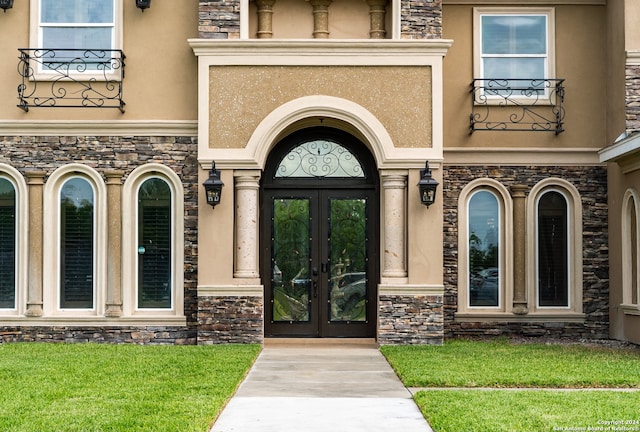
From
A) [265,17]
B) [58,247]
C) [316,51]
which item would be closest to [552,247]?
[316,51]

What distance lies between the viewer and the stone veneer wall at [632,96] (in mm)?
15664

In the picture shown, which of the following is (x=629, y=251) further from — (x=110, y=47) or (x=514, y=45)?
(x=110, y=47)

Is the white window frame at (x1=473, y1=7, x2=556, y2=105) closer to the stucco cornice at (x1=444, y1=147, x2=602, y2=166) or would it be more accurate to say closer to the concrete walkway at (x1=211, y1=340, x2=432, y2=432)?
the stucco cornice at (x1=444, y1=147, x2=602, y2=166)

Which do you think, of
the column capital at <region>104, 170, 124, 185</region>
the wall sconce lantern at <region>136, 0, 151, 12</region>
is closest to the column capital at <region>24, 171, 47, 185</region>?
the column capital at <region>104, 170, 124, 185</region>

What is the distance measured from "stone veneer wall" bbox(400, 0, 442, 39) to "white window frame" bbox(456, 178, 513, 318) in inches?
115

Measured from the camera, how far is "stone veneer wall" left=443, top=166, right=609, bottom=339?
16547mm

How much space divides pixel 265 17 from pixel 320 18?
3.05ft

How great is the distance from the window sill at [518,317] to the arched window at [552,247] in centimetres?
30

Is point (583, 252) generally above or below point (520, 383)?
above

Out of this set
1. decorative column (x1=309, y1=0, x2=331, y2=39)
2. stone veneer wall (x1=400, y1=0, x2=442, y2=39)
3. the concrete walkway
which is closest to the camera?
the concrete walkway

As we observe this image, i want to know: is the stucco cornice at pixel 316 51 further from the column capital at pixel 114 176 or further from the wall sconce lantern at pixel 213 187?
the column capital at pixel 114 176

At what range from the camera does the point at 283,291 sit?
16.0 metres

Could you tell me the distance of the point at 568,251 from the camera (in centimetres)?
1666

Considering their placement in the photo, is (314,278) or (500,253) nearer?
(314,278)
